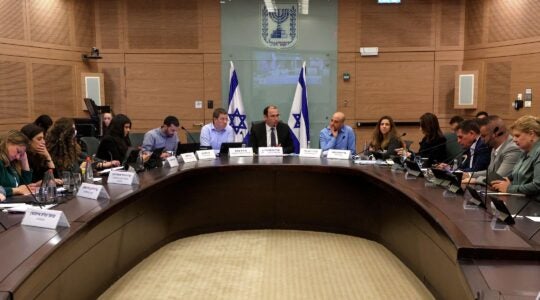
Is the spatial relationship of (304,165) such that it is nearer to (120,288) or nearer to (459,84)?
(120,288)

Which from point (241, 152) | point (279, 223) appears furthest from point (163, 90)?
point (279, 223)

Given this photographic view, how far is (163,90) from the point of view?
7.99 metres

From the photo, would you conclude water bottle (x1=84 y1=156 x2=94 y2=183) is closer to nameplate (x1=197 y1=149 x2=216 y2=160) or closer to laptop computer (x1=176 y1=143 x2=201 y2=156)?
laptop computer (x1=176 y1=143 x2=201 y2=156)

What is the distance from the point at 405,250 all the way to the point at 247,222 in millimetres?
1716

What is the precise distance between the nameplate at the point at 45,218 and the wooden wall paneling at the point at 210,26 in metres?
5.90

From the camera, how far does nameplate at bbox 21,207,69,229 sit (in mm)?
2266

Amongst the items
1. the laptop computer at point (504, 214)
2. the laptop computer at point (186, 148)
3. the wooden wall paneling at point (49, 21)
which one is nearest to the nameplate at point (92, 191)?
the laptop computer at point (186, 148)

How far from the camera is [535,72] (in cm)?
643

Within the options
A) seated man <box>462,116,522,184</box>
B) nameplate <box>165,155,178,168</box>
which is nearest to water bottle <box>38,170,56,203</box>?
nameplate <box>165,155,178,168</box>

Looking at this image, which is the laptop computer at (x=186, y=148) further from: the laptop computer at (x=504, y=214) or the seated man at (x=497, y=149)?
the laptop computer at (x=504, y=214)

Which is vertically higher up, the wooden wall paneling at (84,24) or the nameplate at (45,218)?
the wooden wall paneling at (84,24)

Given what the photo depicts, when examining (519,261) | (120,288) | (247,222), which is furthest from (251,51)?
(519,261)

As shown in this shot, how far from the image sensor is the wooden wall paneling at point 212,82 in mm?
7930

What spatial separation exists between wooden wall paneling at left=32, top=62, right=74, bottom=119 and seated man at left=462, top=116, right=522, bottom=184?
5787 millimetres
